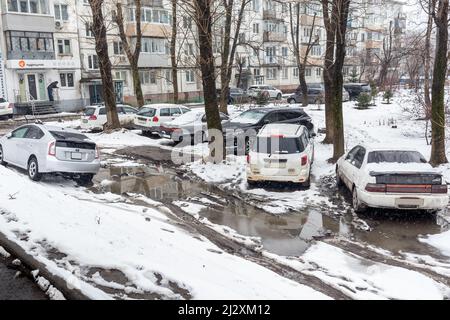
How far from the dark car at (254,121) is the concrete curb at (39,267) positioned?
11.4m

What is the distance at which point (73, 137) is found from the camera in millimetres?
12094

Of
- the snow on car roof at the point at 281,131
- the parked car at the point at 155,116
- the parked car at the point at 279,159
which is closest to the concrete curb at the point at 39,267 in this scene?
the parked car at the point at 279,159

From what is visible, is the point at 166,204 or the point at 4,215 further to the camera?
the point at 166,204

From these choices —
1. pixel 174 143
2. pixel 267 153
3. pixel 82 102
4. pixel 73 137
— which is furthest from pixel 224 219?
pixel 82 102

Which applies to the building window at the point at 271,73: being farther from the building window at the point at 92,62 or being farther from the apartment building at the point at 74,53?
the building window at the point at 92,62

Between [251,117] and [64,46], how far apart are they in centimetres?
2757

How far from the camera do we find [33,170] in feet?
39.1

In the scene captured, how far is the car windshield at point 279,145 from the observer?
38.4ft

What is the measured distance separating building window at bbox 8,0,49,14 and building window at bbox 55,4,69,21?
1188 millimetres

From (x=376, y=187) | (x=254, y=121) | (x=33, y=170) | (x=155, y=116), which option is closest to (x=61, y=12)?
(x=155, y=116)

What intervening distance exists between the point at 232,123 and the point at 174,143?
2964 mm

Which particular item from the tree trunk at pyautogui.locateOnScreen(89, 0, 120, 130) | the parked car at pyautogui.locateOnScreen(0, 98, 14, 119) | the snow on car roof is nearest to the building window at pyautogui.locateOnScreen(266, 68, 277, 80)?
the parked car at pyautogui.locateOnScreen(0, 98, 14, 119)

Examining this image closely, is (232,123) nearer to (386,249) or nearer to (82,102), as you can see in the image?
(386,249)

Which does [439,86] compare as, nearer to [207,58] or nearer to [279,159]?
[279,159]
